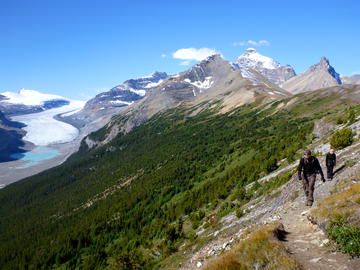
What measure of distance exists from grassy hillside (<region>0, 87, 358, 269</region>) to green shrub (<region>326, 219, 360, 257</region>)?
25.2 meters

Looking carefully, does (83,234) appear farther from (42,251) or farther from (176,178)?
(176,178)

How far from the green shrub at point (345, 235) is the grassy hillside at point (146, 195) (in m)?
25.2

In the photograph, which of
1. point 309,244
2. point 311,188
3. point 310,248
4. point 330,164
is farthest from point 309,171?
point 310,248

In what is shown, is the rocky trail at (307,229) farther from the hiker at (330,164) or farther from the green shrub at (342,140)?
the green shrub at (342,140)

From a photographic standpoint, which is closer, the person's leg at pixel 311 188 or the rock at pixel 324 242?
the rock at pixel 324 242

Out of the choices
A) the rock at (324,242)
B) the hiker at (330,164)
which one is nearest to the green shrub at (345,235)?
the rock at (324,242)

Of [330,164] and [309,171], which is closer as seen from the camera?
[309,171]

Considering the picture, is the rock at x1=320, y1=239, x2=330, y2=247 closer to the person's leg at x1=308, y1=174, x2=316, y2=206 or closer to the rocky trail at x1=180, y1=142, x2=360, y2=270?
the rocky trail at x1=180, y1=142, x2=360, y2=270

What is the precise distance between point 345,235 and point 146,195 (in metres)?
96.0

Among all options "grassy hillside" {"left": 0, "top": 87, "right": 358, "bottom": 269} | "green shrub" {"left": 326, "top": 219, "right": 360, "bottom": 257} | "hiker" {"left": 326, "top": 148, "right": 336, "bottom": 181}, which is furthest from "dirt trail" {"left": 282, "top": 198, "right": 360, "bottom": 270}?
"grassy hillside" {"left": 0, "top": 87, "right": 358, "bottom": 269}

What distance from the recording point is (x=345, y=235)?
12211 millimetres

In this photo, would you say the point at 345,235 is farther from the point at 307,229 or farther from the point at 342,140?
the point at 342,140

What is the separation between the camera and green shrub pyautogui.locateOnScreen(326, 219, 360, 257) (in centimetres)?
1148

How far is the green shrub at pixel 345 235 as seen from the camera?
37.7ft
